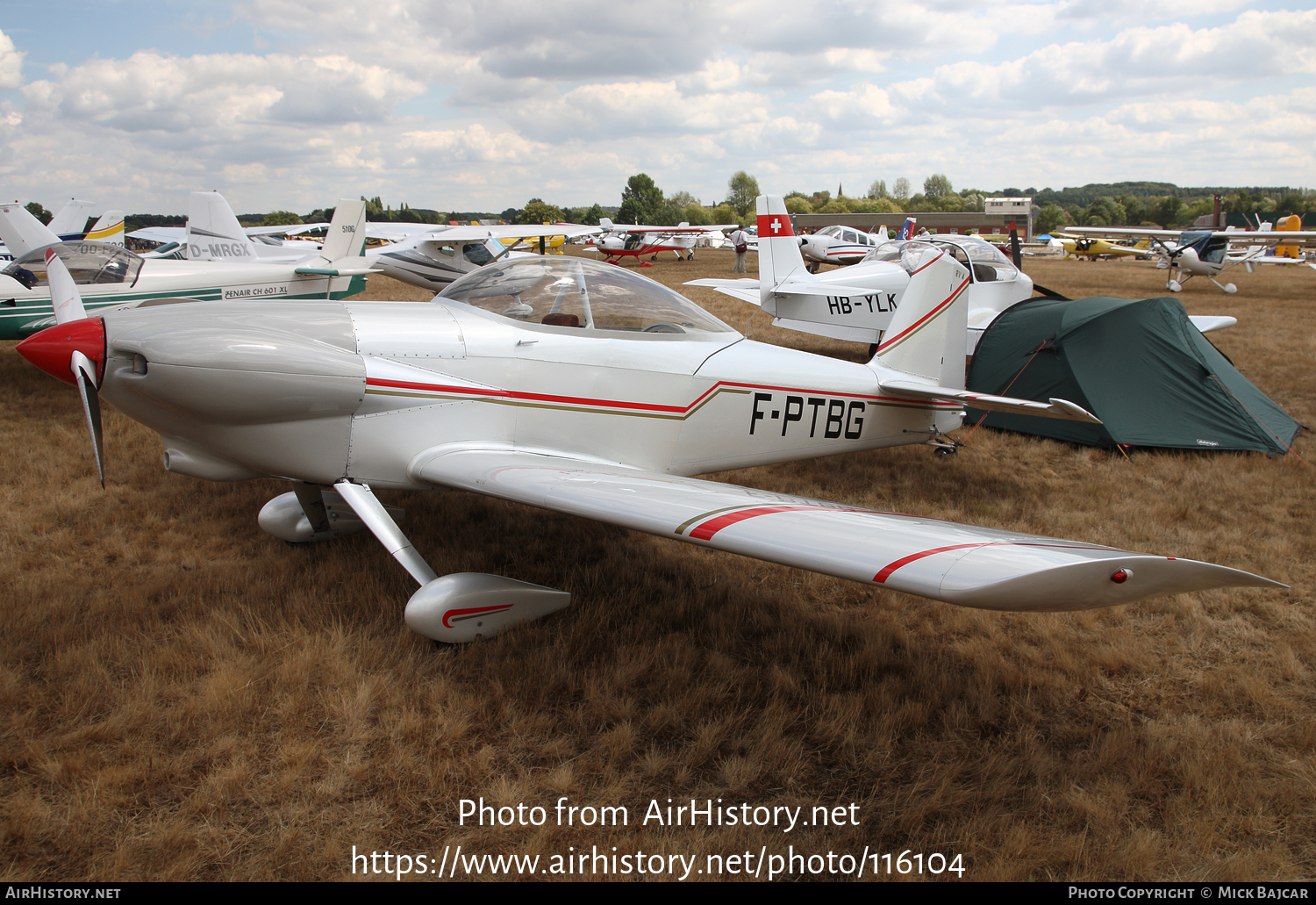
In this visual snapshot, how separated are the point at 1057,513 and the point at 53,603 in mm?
6176

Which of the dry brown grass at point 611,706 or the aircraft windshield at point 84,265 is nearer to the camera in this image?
the dry brown grass at point 611,706

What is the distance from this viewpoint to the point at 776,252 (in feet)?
36.0

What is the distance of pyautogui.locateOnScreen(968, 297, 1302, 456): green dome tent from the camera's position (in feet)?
21.1

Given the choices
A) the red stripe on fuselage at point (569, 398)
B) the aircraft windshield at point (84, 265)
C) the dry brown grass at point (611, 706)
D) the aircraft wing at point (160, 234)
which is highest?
the aircraft wing at point (160, 234)

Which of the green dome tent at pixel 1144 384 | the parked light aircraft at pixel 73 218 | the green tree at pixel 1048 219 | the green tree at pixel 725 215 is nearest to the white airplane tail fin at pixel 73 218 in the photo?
the parked light aircraft at pixel 73 218

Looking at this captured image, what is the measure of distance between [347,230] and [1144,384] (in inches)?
489

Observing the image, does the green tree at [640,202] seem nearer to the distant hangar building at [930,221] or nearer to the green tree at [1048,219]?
the distant hangar building at [930,221]

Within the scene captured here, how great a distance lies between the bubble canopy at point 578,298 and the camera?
13.1ft

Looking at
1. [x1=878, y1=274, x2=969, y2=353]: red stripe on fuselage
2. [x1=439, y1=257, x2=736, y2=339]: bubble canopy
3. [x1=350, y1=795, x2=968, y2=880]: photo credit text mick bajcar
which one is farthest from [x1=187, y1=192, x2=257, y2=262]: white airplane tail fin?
[x1=350, y1=795, x2=968, y2=880]: photo credit text mick bajcar

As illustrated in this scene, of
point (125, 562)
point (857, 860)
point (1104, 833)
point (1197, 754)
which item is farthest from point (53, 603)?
point (1197, 754)

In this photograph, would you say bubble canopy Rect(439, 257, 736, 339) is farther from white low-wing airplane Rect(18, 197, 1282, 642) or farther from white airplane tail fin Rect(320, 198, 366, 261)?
white airplane tail fin Rect(320, 198, 366, 261)

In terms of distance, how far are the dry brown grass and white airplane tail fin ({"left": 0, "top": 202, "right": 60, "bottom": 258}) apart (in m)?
6.36

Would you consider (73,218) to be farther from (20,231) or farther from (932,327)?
(932,327)

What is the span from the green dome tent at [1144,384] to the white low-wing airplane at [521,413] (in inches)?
106
